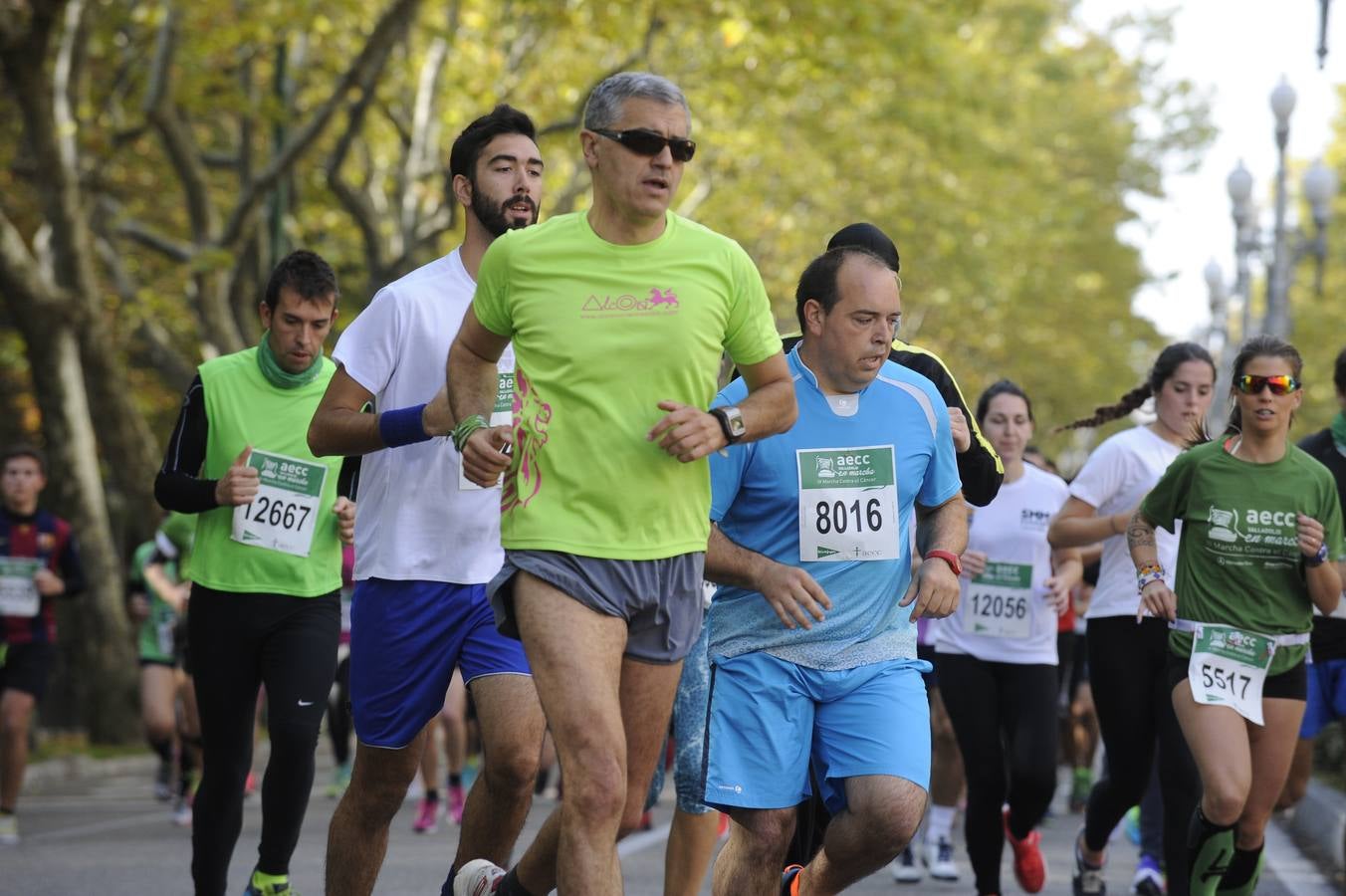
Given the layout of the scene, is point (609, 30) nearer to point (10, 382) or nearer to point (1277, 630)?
point (10, 382)

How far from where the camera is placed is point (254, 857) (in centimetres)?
1066

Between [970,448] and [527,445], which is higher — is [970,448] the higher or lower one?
the lower one

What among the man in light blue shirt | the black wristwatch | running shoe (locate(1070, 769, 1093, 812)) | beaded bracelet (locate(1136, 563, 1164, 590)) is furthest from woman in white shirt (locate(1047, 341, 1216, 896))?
running shoe (locate(1070, 769, 1093, 812))

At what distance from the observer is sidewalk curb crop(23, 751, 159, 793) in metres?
17.3

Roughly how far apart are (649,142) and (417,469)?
1.55 metres

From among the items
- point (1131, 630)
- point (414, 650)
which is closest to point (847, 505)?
point (414, 650)

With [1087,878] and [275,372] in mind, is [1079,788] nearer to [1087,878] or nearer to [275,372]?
[1087,878]

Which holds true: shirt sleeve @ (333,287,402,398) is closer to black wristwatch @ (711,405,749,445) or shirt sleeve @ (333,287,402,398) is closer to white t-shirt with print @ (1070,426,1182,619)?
black wristwatch @ (711,405,749,445)

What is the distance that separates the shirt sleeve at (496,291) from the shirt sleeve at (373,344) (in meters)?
0.92

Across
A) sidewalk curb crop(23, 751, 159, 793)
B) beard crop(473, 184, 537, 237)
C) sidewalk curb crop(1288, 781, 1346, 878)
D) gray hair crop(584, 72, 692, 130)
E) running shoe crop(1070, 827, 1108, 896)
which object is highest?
gray hair crop(584, 72, 692, 130)

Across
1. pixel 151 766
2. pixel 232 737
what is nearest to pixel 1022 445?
pixel 232 737

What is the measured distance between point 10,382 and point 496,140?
23289mm

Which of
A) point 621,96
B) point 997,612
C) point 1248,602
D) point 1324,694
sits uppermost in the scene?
point 621,96

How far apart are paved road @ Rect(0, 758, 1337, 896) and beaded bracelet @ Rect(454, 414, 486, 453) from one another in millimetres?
4258
